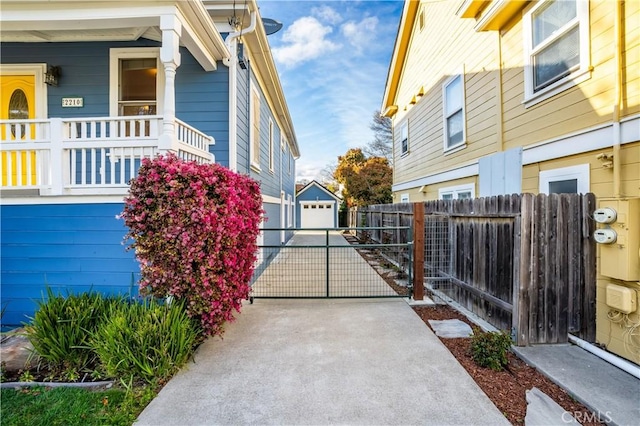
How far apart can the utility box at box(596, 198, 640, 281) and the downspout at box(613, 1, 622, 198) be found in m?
0.28

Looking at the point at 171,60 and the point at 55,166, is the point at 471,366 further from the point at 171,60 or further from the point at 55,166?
the point at 55,166

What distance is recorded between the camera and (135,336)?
8.76ft

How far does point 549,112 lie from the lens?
13.1 ft

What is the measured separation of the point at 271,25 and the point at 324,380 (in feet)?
25.6

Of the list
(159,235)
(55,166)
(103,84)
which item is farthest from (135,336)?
(103,84)

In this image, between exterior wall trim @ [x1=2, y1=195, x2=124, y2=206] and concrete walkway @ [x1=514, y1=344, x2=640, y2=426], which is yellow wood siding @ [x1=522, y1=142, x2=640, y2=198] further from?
exterior wall trim @ [x1=2, y1=195, x2=124, y2=206]

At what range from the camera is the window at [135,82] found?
536 centimetres

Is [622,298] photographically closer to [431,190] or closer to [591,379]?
[591,379]

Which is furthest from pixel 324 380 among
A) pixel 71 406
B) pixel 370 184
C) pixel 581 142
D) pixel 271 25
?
pixel 370 184

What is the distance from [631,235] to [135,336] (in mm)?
4475

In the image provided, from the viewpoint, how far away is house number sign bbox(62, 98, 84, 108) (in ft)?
17.7

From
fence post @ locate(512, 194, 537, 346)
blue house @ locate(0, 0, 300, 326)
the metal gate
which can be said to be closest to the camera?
fence post @ locate(512, 194, 537, 346)

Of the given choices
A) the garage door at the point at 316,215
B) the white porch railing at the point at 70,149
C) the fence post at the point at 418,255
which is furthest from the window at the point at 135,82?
the garage door at the point at 316,215

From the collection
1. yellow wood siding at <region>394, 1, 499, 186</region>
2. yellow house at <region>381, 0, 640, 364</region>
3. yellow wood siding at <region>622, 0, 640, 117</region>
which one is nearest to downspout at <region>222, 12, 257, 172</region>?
yellow house at <region>381, 0, 640, 364</region>
